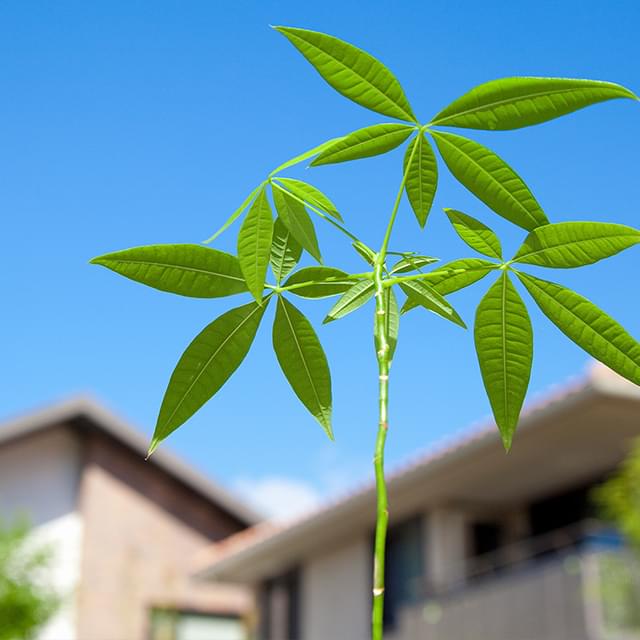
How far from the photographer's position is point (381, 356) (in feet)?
2.41

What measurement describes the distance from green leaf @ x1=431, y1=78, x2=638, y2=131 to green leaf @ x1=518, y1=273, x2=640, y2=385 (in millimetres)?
141

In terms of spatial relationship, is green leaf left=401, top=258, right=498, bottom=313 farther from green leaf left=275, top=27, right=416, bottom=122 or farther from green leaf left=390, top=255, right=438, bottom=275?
green leaf left=275, top=27, right=416, bottom=122

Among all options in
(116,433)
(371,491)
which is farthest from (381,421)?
(116,433)

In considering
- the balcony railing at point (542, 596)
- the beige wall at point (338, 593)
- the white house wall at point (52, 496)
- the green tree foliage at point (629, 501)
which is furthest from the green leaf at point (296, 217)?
the white house wall at point (52, 496)

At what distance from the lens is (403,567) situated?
42.6ft

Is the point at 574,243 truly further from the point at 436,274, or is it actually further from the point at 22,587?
the point at 22,587

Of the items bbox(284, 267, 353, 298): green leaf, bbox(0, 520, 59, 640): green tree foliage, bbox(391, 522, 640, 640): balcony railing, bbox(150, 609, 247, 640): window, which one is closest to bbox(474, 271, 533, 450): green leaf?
bbox(284, 267, 353, 298): green leaf

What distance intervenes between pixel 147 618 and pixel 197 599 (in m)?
1.02

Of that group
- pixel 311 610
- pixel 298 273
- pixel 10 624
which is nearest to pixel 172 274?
pixel 298 273

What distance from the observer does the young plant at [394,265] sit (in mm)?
747

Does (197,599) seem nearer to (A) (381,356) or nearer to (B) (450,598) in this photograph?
(B) (450,598)

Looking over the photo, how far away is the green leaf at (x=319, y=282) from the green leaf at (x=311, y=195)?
2.7 inches

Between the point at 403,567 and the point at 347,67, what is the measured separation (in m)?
12.7

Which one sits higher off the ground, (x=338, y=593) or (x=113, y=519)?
(x=113, y=519)
